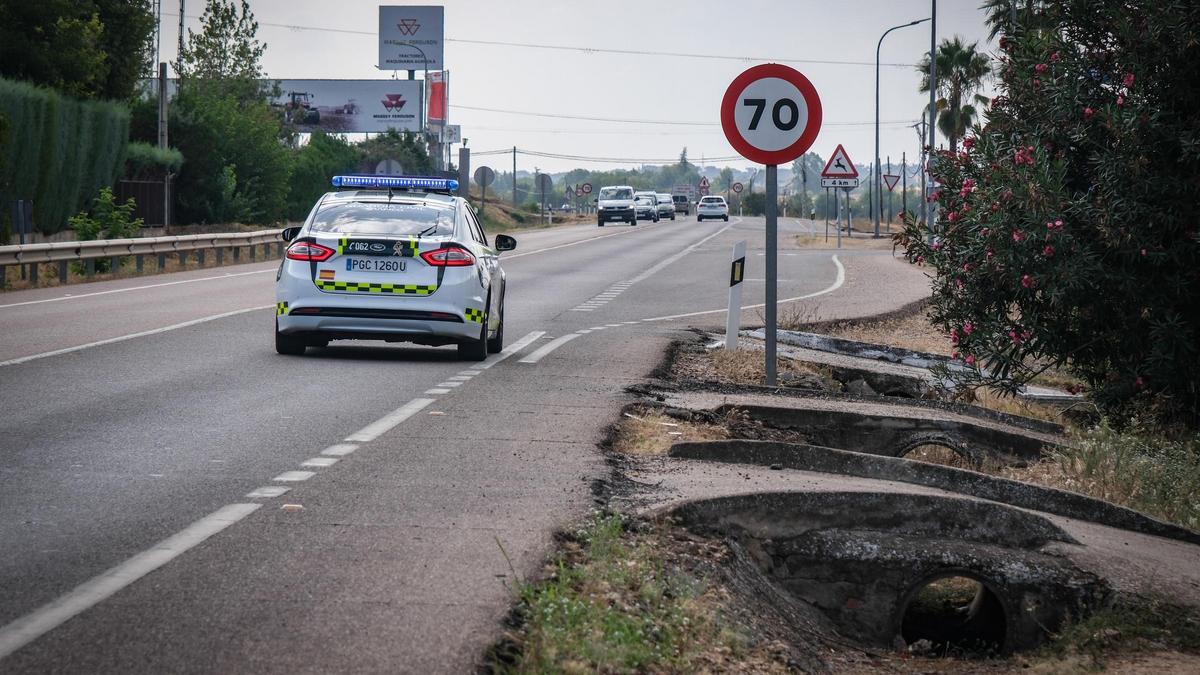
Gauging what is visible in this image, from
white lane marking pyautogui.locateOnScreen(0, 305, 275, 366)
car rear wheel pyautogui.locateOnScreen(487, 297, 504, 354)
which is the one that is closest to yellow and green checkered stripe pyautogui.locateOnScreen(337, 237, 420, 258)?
car rear wheel pyautogui.locateOnScreen(487, 297, 504, 354)

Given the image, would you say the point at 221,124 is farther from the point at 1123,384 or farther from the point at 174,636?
the point at 174,636

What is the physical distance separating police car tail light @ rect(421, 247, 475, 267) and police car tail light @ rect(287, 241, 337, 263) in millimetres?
871

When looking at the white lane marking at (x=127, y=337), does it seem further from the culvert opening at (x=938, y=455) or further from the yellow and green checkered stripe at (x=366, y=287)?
the culvert opening at (x=938, y=455)

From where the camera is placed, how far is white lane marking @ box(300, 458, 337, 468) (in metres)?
8.50

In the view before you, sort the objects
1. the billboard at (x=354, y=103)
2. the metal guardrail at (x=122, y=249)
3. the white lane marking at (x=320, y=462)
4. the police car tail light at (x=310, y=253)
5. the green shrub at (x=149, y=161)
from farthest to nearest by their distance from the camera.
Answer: the billboard at (x=354, y=103)
the green shrub at (x=149, y=161)
the metal guardrail at (x=122, y=249)
the police car tail light at (x=310, y=253)
the white lane marking at (x=320, y=462)

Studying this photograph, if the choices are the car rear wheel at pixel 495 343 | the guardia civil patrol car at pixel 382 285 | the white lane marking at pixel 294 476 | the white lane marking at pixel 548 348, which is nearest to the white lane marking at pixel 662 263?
the white lane marking at pixel 548 348

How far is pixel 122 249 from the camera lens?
29188 millimetres

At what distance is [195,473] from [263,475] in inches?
14.4

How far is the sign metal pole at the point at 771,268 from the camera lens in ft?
38.2

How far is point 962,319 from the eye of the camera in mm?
13602

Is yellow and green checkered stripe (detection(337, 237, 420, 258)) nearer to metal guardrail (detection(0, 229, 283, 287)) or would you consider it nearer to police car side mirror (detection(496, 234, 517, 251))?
police car side mirror (detection(496, 234, 517, 251))

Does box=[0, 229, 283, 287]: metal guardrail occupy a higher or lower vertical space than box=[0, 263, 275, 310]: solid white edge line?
higher

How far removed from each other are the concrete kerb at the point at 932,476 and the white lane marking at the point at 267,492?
254 centimetres

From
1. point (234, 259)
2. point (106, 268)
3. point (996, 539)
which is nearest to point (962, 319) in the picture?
point (996, 539)
